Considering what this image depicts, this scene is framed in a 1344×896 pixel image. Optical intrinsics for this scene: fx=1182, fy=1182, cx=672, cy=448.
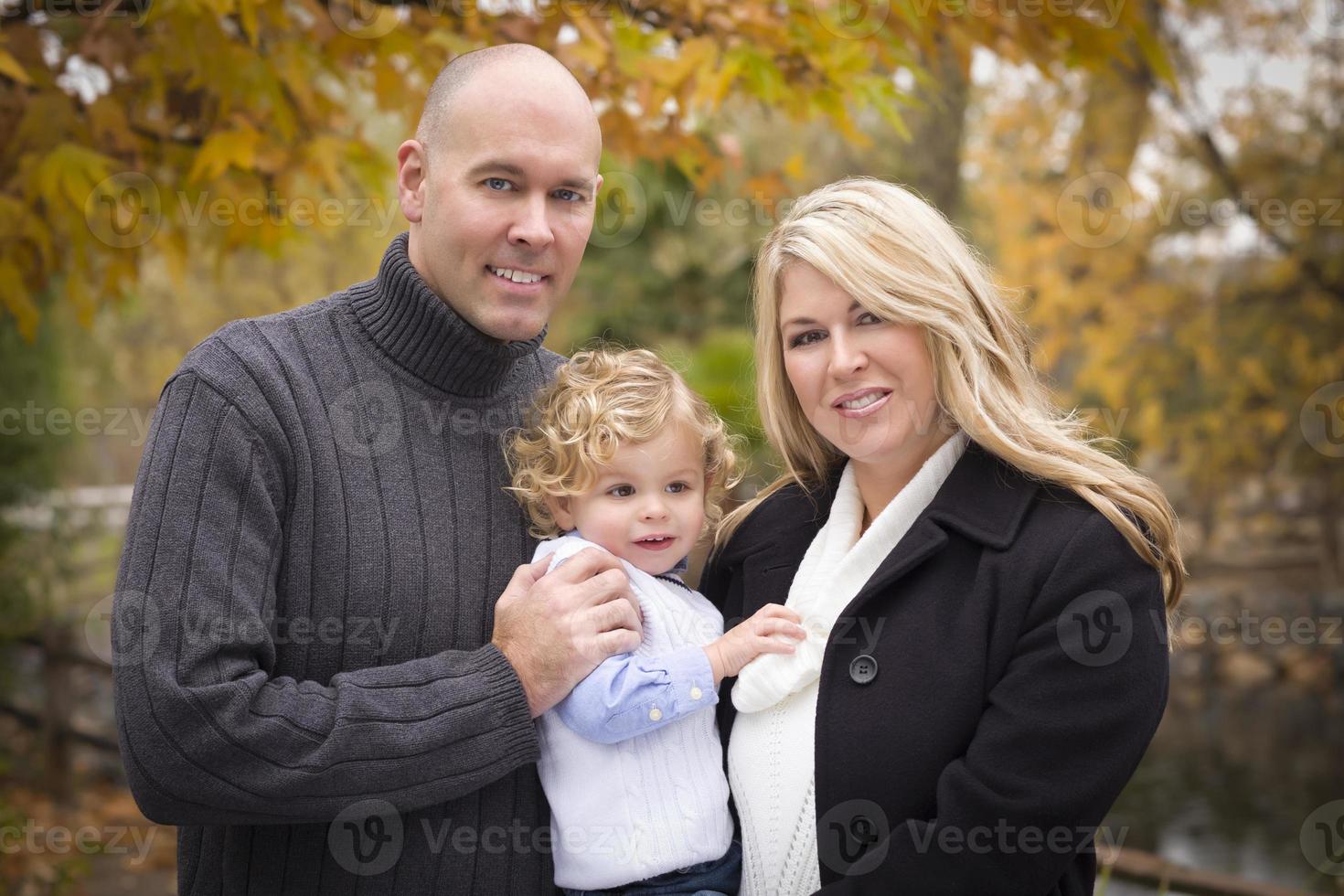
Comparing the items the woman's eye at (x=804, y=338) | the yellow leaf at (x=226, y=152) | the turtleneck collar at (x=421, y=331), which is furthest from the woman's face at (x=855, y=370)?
the yellow leaf at (x=226, y=152)

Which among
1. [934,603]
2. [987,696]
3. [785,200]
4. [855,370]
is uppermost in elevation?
[785,200]

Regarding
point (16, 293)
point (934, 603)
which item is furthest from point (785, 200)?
point (934, 603)

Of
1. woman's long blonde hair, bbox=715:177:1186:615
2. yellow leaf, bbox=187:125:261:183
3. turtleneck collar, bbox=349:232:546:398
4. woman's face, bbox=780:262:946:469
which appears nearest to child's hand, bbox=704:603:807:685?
woman's face, bbox=780:262:946:469

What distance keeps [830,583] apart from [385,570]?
0.89 metres

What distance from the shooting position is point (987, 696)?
2139mm

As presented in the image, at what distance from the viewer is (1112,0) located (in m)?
3.51

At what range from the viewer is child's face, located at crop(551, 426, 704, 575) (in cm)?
243

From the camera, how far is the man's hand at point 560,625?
2188mm

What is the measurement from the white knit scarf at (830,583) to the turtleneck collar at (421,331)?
82cm

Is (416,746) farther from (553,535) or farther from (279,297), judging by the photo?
(279,297)

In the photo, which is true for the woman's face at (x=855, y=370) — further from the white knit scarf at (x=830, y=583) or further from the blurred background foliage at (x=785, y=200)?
the blurred background foliage at (x=785, y=200)

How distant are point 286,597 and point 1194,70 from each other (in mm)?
9792

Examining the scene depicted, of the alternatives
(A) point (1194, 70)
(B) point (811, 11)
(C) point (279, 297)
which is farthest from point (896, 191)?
(A) point (1194, 70)

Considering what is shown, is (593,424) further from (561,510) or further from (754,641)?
(754,641)
